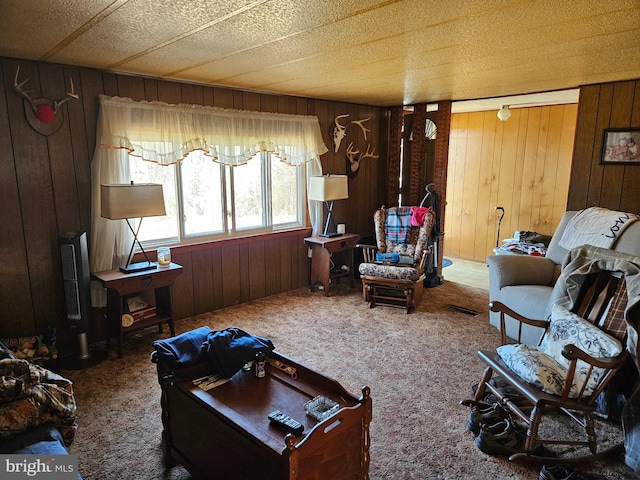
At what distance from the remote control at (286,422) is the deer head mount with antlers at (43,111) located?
105 inches

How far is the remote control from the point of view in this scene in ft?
5.19

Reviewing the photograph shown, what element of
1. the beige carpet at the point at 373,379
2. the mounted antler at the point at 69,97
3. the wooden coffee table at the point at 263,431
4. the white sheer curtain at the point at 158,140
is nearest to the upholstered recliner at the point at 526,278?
the beige carpet at the point at 373,379

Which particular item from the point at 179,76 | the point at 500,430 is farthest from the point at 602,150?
the point at 179,76

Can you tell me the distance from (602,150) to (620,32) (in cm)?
202

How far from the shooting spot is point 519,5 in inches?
72.5

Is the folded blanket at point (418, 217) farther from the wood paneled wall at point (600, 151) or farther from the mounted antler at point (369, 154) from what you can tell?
the wood paneled wall at point (600, 151)

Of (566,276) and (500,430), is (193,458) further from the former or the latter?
(566,276)

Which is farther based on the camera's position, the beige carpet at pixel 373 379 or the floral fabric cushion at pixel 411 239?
the floral fabric cushion at pixel 411 239

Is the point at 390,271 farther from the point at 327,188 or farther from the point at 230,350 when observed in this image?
the point at 230,350

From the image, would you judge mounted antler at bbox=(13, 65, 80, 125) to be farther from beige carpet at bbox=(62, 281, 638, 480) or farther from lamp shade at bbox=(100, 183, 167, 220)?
beige carpet at bbox=(62, 281, 638, 480)

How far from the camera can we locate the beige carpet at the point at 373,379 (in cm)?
206

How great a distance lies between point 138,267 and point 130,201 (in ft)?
1.87

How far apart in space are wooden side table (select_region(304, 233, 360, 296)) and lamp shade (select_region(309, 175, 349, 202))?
1.55ft

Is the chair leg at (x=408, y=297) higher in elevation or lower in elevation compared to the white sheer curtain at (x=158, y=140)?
lower
